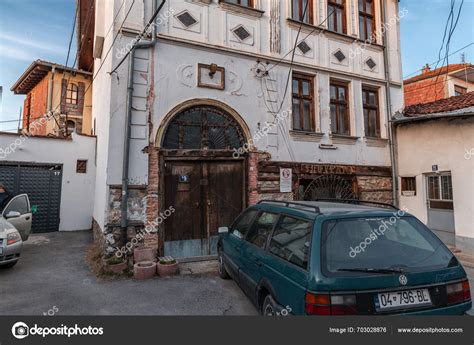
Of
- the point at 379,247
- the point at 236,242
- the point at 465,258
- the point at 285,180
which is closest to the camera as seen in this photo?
the point at 379,247

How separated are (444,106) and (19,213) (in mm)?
11728

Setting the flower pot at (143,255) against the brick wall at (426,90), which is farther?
the brick wall at (426,90)

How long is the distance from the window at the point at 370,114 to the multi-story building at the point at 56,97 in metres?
14.0

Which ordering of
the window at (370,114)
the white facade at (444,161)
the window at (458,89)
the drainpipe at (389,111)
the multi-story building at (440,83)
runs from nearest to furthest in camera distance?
the white facade at (444,161)
the drainpipe at (389,111)
the window at (370,114)
the multi-story building at (440,83)
the window at (458,89)

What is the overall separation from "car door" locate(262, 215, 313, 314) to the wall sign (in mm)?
4611

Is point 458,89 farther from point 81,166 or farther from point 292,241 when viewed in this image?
point 81,166

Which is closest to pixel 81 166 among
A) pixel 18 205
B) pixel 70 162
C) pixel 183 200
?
pixel 70 162

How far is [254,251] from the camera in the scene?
3848mm

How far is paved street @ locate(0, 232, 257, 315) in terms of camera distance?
4.31 metres

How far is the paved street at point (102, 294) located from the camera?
431 cm

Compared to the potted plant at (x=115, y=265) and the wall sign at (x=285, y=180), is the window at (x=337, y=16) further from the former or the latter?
the potted plant at (x=115, y=265)

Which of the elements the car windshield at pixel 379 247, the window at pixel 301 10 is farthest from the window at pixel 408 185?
the car windshield at pixel 379 247
